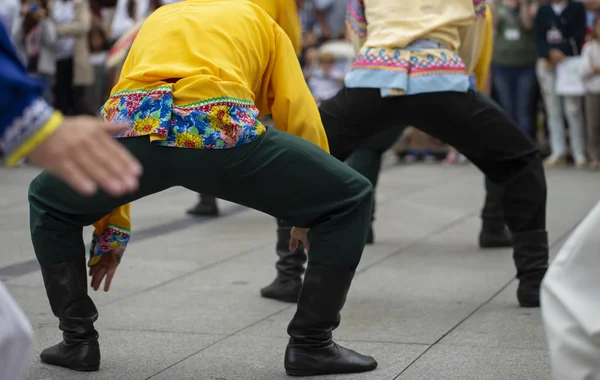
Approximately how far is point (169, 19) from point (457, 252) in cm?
326

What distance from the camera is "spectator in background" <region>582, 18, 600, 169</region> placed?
10.7m

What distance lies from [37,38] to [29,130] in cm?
1025

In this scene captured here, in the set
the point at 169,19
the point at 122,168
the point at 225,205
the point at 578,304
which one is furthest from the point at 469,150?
the point at 225,205

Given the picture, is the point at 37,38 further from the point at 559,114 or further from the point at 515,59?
the point at 559,114

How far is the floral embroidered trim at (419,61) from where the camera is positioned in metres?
4.81

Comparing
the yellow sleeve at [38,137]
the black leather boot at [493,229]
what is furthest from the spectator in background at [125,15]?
the yellow sleeve at [38,137]

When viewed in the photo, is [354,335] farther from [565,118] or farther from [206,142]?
[565,118]

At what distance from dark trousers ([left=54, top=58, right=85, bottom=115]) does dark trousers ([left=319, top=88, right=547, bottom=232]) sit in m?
8.07

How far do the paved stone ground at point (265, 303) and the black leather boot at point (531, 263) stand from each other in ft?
0.29

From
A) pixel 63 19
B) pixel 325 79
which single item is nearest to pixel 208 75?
pixel 325 79

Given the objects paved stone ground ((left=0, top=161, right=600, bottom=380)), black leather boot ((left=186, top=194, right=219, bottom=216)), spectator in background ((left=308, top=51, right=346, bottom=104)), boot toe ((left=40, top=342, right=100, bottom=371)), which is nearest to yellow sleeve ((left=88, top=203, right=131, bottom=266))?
boot toe ((left=40, top=342, right=100, bottom=371))

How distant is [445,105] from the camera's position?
4.79 m

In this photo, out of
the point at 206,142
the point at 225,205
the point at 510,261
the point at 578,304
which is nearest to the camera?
the point at 578,304

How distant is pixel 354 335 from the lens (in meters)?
4.48
